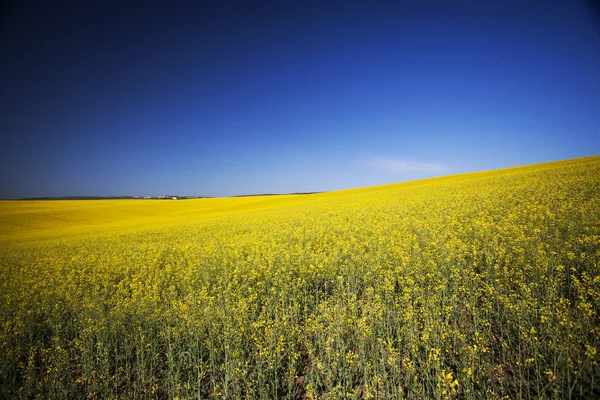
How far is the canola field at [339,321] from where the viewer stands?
3113 mm

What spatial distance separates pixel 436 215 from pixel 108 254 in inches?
624

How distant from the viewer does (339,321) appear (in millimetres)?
3863

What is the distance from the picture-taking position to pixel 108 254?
11672 millimetres

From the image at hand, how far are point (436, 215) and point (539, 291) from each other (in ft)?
24.0

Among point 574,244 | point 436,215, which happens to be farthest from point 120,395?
point 436,215

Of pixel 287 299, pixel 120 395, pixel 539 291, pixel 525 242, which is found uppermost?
pixel 525 242

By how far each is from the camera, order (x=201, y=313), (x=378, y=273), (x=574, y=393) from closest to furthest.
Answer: (x=574, y=393) < (x=201, y=313) < (x=378, y=273)

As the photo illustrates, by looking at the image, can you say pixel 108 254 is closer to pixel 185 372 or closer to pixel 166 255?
pixel 166 255

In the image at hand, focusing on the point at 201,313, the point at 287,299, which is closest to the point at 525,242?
the point at 287,299

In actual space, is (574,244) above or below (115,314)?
above

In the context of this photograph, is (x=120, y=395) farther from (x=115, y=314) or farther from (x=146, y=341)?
(x=115, y=314)

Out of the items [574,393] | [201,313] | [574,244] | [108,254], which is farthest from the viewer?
[108,254]

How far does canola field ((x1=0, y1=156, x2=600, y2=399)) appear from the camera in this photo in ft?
10.2

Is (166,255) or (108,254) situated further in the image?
(108,254)
